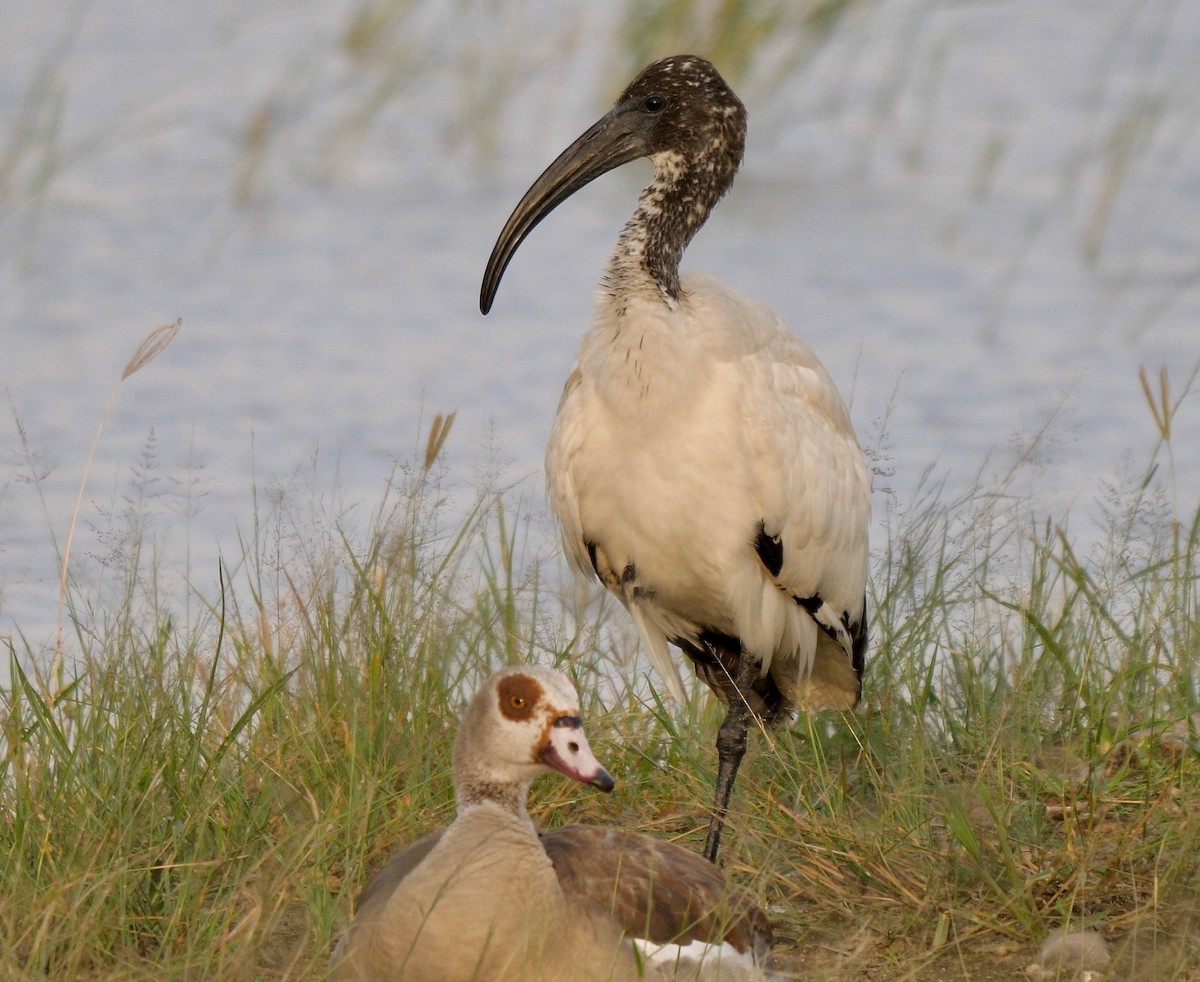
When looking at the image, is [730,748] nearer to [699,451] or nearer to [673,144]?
[699,451]

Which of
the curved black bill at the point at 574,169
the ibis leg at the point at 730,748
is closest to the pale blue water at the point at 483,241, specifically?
the ibis leg at the point at 730,748

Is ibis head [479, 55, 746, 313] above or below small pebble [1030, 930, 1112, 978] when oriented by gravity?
above

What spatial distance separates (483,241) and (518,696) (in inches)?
283

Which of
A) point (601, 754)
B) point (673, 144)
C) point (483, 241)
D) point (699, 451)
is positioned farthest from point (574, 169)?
point (483, 241)

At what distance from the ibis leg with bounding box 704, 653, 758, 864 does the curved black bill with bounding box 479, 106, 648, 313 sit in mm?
1171

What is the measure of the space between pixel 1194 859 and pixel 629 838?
1124 millimetres

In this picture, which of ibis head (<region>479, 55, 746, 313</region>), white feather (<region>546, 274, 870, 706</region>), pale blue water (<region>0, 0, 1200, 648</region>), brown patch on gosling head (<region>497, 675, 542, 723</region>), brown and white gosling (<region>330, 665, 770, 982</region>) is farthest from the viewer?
pale blue water (<region>0, 0, 1200, 648</region>)

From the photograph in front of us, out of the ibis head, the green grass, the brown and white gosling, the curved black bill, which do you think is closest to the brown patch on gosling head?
the brown and white gosling

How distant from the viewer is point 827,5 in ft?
43.2

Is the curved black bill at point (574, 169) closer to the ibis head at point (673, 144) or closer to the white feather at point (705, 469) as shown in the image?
the ibis head at point (673, 144)

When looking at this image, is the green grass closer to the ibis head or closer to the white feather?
the white feather

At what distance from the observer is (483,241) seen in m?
11.1

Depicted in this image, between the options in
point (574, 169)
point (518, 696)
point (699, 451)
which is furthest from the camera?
point (574, 169)

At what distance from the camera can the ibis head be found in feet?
18.3
